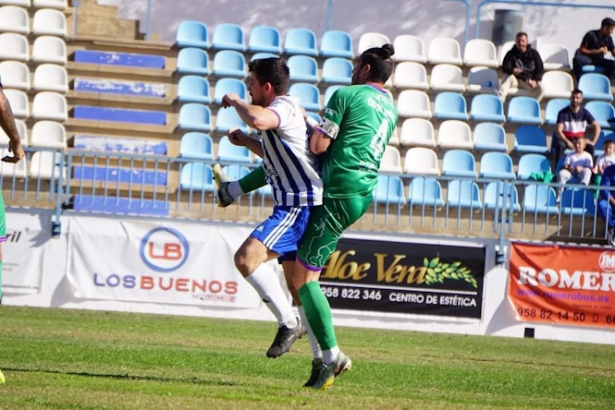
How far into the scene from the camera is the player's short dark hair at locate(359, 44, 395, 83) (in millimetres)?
7918

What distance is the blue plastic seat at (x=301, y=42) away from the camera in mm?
21406

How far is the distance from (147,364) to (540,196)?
1040 cm

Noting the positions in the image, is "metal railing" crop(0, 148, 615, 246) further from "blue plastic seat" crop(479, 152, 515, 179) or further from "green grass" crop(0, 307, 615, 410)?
"green grass" crop(0, 307, 615, 410)

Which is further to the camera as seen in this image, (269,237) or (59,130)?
(59,130)

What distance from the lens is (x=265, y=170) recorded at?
814 centimetres

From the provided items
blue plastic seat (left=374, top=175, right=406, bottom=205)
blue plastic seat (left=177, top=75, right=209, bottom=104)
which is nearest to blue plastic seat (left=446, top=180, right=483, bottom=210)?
blue plastic seat (left=374, top=175, right=406, bottom=205)

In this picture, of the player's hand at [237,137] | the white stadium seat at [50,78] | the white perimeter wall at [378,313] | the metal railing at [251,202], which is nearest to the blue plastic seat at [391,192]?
the metal railing at [251,202]

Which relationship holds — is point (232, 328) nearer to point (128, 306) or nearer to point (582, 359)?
point (128, 306)

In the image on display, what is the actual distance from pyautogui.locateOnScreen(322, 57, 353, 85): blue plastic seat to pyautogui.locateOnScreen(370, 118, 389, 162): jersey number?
13192 millimetres

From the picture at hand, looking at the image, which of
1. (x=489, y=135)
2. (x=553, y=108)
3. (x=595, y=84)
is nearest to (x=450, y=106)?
(x=489, y=135)

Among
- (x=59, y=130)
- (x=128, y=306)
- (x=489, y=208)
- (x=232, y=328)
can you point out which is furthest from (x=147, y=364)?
(x=59, y=130)

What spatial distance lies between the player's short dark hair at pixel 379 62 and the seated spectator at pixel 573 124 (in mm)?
12529

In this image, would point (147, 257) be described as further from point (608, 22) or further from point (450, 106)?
point (608, 22)

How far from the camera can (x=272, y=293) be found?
8211mm
